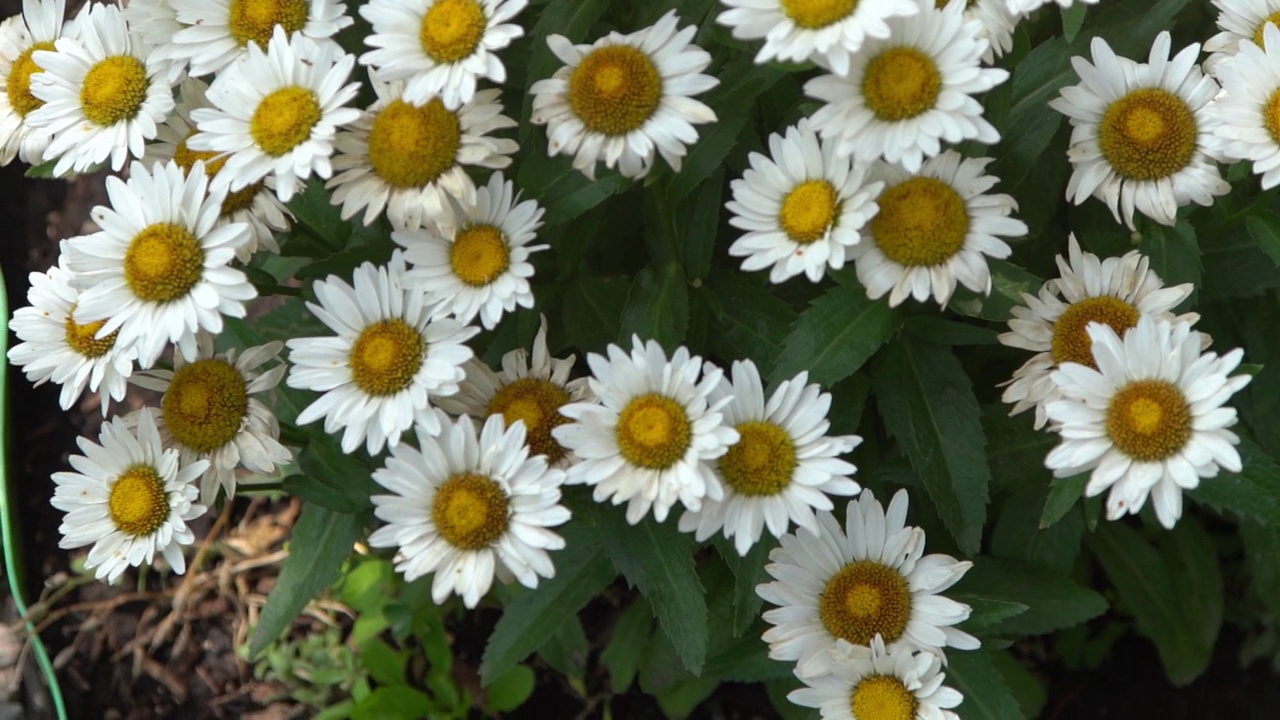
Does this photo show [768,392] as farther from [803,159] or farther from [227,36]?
[227,36]

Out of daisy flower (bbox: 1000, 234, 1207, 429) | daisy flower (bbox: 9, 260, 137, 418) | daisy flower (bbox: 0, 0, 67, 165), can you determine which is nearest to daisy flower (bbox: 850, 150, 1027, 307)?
daisy flower (bbox: 1000, 234, 1207, 429)

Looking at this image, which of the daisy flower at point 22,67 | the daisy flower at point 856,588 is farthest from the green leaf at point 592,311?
the daisy flower at point 22,67

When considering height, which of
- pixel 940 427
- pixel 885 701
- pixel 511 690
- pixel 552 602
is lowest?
pixel 511 690

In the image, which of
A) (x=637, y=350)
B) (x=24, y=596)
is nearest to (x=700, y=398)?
(x=637, y=350)

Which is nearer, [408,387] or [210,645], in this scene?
[408,387]

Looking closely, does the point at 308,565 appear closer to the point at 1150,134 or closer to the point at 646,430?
the point at 646,430

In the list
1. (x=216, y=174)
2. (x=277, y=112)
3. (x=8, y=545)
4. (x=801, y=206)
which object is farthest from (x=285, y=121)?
(x=8, y=545)
